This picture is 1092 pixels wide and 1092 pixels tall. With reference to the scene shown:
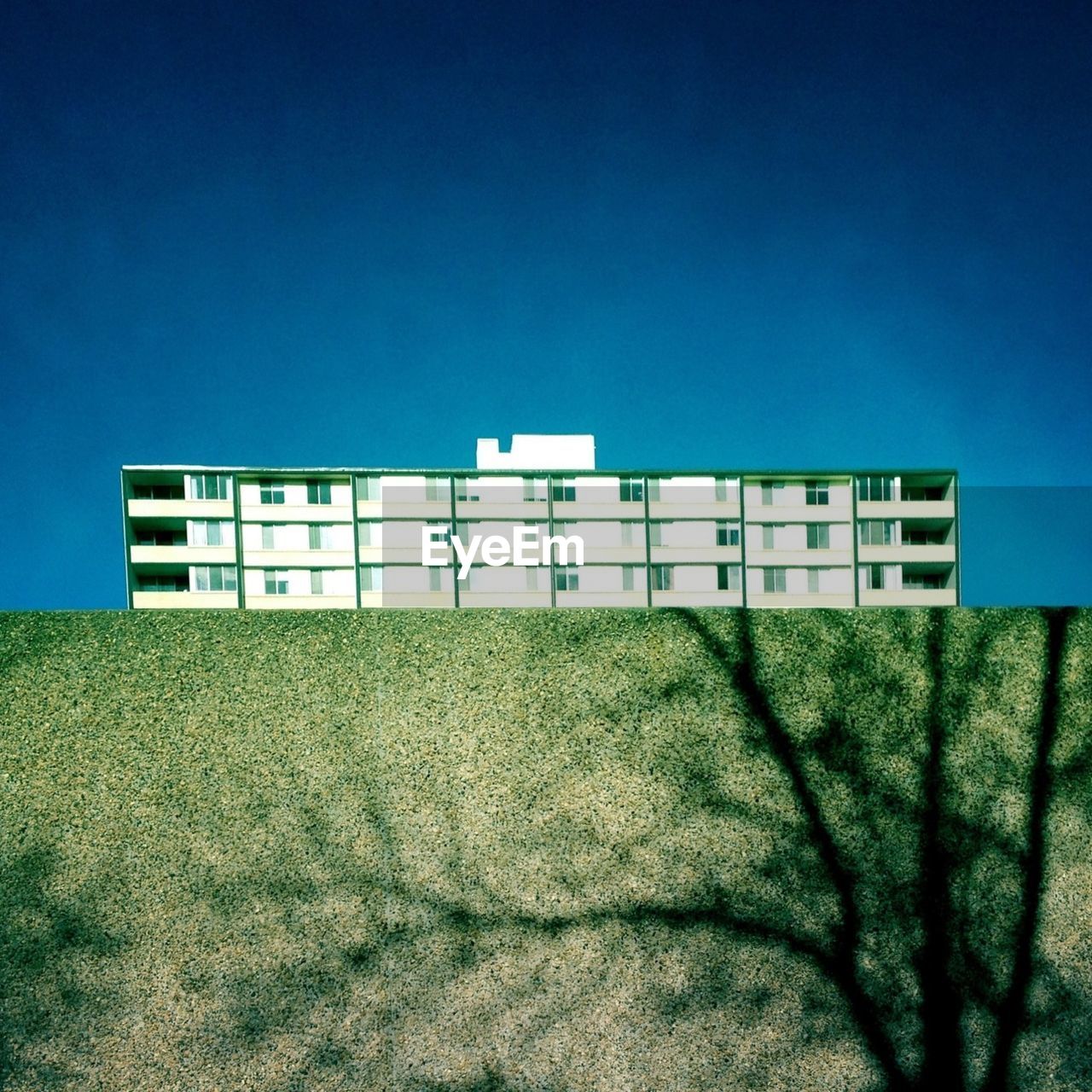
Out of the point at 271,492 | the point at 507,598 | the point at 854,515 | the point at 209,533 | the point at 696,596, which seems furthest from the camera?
the point at 271,492

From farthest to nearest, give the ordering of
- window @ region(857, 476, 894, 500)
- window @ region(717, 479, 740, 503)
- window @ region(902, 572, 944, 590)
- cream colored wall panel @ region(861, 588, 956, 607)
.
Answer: window @ region(717, 479, 740, 503) < window @ region(857, 476, 894, 500) < window @ region(902, 572, 944, 590) < cream colored wall panel @ region(861, 588, 956, 607)

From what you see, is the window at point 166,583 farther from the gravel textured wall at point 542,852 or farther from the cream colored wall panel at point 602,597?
the gravel textured wall at point 542,852

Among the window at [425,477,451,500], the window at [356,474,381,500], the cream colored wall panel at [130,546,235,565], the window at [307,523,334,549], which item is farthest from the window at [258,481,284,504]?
the window at [425,477,451,500]

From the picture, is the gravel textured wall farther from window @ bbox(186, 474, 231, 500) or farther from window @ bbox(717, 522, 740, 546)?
window @ bbox(186, 474, 231, 500)

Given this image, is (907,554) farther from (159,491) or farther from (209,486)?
(159,491)

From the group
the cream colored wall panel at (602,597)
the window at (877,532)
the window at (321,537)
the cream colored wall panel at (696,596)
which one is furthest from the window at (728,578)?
the window at (321,537)

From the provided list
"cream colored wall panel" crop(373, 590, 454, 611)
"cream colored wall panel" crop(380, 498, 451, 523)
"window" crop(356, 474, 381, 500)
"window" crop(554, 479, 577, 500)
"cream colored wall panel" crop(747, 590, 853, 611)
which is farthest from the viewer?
"window" crop(356, 474, 381, 500)

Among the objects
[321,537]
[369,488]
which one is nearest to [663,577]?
[369,488]
